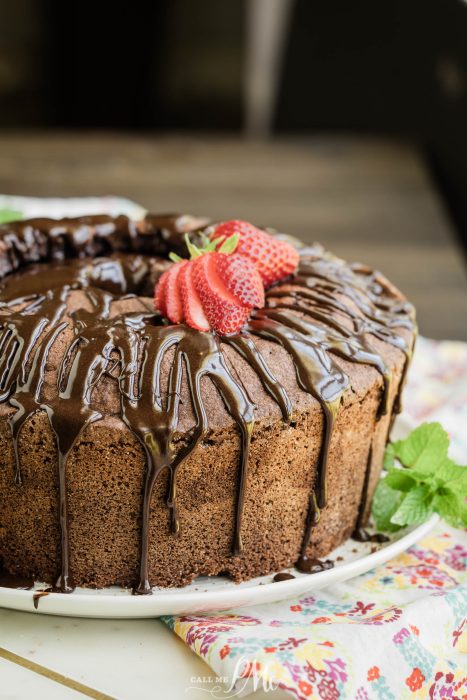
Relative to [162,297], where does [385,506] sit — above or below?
below

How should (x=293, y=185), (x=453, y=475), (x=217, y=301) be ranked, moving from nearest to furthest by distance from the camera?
1. (x=217, y=301)
2. (x=453, y=475)
3. (x=293, y=185)

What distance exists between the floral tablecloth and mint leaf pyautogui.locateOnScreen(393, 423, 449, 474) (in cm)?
22

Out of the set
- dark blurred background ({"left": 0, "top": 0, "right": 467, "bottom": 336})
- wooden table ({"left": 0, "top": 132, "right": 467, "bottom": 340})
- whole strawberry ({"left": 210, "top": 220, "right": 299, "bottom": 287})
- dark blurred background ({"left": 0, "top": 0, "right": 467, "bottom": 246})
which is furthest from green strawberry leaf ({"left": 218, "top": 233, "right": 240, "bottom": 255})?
dark blurred background ({"left": 0, "top": 0, "right": 467, "bottom": 246})

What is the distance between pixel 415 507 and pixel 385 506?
0.10 m

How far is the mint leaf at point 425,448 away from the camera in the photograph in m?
2.25

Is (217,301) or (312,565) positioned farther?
(312,565)

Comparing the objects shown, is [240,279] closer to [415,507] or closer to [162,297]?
[162,297]

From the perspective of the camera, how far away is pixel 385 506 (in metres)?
2.25

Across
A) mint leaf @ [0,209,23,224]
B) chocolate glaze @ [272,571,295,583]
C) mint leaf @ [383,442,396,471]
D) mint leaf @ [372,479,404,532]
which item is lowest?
chocolate glaze @ [272,571,295,583]

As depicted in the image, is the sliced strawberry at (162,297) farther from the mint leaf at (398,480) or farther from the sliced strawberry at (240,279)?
the mint leaf at (398,480)

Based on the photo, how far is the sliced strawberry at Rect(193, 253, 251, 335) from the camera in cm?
198

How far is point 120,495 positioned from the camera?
191 centimetres

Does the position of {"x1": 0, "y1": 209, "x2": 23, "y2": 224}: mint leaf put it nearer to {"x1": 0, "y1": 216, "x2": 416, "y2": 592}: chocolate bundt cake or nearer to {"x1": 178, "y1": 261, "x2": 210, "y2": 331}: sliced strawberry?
{"x1": 0, "y1": 216, "x2": 416, "y2": 592}: chocolate bundt cake

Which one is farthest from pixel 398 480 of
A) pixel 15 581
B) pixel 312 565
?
pixel 15 581
